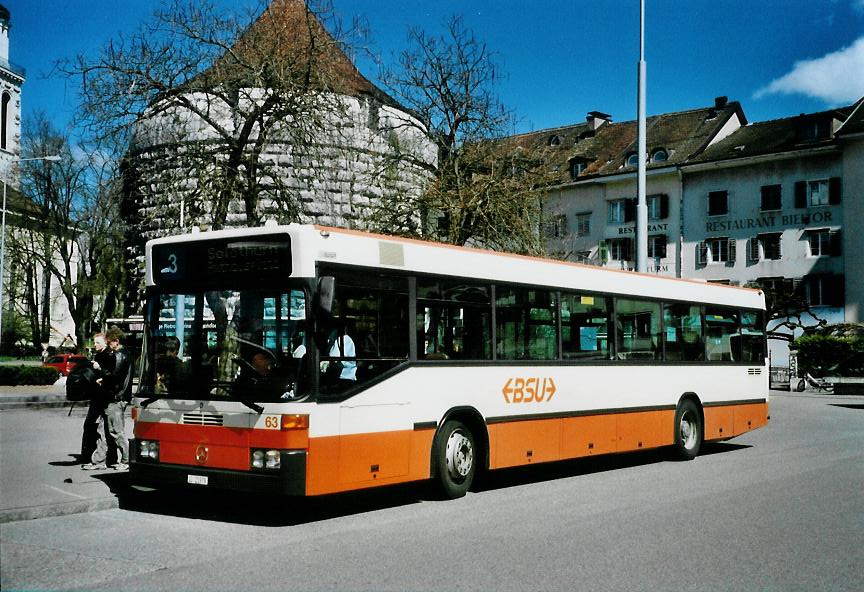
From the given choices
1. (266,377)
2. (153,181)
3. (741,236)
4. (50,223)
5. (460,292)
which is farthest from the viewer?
(741,236)

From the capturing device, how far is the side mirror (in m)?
9.09

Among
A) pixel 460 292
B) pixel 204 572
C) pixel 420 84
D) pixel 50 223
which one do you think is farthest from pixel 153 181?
pixel 50 223

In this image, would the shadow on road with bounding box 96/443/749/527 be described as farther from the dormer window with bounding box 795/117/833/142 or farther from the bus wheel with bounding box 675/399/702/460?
the dormer window with bounding box 795/117/833/142

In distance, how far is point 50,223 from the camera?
50.2m

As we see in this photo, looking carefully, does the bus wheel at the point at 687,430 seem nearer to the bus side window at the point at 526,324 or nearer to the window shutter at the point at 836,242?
the bus side window at the point at 526,324

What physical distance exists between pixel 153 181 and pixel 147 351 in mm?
13960

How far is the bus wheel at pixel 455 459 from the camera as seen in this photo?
10906mm

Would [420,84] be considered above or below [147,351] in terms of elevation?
above

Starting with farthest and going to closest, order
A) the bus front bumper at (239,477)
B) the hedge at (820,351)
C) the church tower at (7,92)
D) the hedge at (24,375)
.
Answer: the church tower at (7,92) < the hedge at (820,351) < the hedge at (24,375) < the bus front bumper at (239,477)

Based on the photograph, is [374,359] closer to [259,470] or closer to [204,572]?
[259,470]

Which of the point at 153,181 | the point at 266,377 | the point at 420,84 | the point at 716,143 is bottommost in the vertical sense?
the point at 266,377

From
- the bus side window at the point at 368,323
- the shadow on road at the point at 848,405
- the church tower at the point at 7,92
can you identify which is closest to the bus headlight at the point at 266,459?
the bus side window at the point at 368,323

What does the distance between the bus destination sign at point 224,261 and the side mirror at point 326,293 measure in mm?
463

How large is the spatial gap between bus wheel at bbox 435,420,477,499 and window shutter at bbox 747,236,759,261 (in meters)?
49.2
